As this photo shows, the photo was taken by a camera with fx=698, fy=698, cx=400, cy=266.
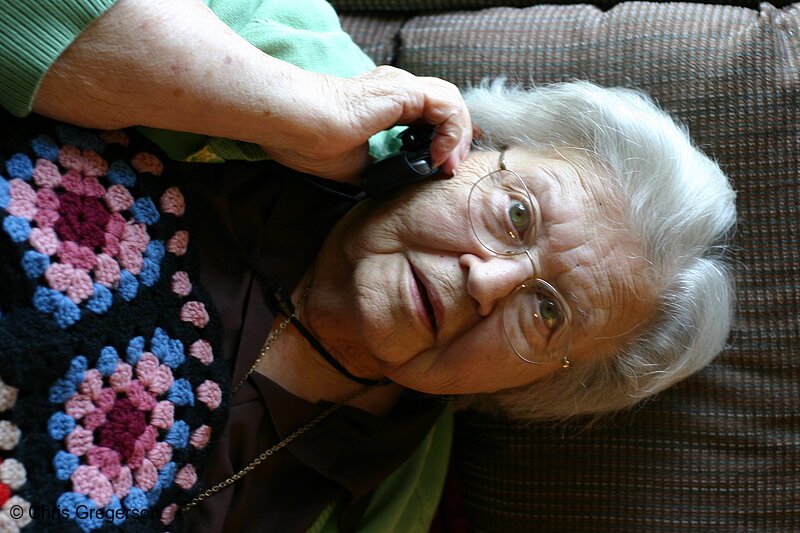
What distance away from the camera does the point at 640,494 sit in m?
1.57

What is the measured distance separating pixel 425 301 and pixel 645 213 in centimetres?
46

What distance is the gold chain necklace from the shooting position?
4.28ft

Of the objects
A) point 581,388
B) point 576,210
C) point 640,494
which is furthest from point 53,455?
point 640,494

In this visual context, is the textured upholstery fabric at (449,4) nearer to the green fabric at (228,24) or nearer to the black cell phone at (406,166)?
the green fabric at (228,24)

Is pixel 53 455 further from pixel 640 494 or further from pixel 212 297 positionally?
pixel 640 494

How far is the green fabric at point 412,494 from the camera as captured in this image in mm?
1528

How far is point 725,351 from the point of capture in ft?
5.16

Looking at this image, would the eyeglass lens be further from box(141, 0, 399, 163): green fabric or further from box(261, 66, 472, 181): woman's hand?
box(141, 0, 399, 163): green fabric

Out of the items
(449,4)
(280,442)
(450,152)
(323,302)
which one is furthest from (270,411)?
(449,4)

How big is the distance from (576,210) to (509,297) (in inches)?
7.9

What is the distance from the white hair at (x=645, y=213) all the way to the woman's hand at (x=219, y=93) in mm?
222

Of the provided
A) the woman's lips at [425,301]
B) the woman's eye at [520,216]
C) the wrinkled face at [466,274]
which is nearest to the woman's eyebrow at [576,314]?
the wrinkled face at [466,274]

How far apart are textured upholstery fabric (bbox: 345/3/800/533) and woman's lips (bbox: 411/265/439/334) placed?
1.79 feet

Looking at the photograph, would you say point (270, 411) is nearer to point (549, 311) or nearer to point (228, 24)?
point (549, 311)
